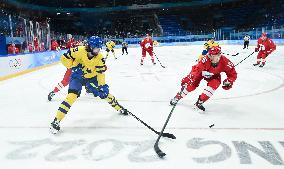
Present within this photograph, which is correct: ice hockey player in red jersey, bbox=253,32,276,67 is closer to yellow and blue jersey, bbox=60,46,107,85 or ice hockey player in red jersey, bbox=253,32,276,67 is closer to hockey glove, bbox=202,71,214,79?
hockey glove, bbox=202,71,214,79

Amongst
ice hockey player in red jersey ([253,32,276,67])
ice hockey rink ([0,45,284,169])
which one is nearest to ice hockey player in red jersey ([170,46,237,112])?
ice hockey rink ([0,45,284,169])

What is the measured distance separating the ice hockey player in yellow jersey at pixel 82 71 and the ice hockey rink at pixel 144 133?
29 cm

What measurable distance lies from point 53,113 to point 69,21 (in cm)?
3454

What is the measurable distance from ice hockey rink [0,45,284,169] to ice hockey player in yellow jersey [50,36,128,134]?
11.3 inches

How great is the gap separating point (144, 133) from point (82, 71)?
109 centimetres

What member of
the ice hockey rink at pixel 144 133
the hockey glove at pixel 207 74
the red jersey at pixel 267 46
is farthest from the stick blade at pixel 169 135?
the red jersey at pixel 267 46

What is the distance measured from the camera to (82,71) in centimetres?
391

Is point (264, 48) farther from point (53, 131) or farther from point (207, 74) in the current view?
point (53, 131)

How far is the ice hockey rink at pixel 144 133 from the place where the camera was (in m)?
2.80

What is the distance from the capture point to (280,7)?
1235 inches

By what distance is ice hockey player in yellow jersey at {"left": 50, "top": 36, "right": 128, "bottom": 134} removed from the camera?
368 centimetres

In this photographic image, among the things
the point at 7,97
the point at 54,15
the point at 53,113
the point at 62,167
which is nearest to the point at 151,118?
the point at 53,113

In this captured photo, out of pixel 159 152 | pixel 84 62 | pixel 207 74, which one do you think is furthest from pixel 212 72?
pixel 159 152

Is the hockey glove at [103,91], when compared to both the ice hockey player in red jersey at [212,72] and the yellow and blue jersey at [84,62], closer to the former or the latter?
the yellow and blue jersey at [84,62]
